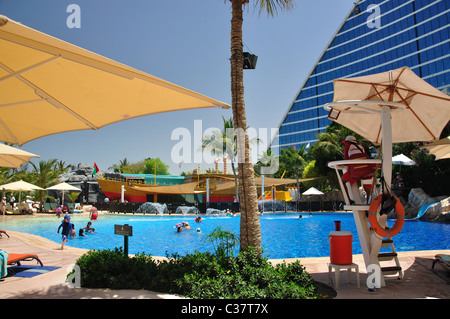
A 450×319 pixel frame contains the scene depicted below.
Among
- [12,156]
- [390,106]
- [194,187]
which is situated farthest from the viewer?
[194,187]

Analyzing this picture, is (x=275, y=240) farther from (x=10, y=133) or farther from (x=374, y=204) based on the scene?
(x=10, y=133)

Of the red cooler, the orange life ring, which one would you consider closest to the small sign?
the red cooler

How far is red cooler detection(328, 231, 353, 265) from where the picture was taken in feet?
14.0

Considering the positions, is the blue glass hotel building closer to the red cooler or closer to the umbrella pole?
the umbrella pole

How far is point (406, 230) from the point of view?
1466cm

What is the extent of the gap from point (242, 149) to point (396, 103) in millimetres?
2153

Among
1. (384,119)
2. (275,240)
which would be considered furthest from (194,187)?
(384,119)

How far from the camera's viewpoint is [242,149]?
490 centimetres

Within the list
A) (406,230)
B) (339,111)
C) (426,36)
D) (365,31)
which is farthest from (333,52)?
(339,111)

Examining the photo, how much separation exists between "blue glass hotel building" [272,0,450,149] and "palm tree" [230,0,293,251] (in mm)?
40948

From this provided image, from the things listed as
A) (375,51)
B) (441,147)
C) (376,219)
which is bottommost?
(376,219)

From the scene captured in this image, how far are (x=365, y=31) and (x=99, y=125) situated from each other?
8276 cm

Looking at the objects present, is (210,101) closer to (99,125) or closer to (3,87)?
(99,125)

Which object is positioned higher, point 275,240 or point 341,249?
point 341,249
